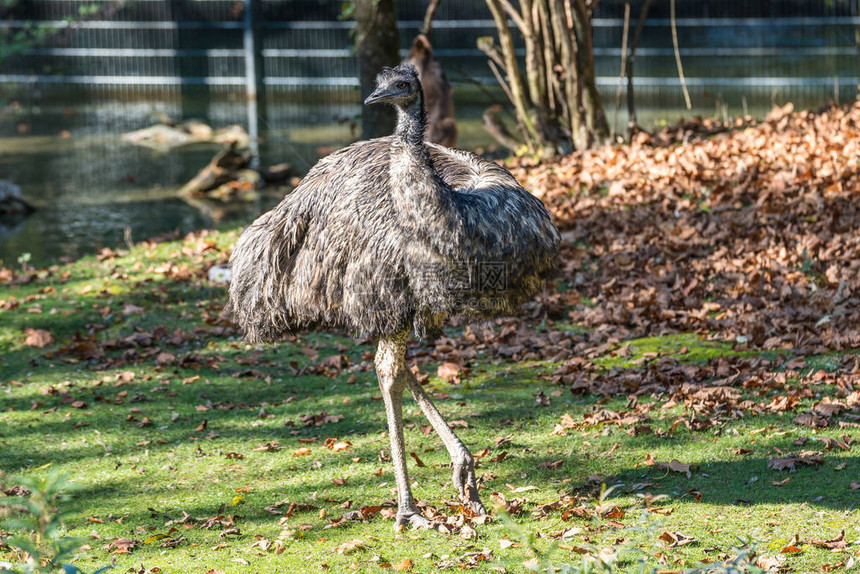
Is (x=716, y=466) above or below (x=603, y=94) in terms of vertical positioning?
below

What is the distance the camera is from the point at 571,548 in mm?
4625


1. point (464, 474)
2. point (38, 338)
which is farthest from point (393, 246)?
point (38, 338)

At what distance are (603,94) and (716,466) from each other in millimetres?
14048

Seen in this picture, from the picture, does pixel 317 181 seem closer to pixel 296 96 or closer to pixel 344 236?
pixel 344 236

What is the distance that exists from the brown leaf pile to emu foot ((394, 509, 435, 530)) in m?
2.87

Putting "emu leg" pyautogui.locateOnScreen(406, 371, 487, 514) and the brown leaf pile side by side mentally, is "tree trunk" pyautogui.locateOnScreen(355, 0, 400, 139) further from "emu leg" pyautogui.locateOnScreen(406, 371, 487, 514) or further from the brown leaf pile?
"emu leg" pyautogui.locateOnScreen(406, 371, 487, 514)

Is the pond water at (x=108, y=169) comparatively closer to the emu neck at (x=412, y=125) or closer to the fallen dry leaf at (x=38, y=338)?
the fallen dry leaf at (x=38, y=338)

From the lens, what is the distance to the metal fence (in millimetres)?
18875

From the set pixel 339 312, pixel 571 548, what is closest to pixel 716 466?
pixel 571 548

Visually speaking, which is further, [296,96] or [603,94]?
[296,96]

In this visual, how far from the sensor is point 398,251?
15.3 ft

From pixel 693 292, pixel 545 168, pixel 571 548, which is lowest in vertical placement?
pixel 571 548

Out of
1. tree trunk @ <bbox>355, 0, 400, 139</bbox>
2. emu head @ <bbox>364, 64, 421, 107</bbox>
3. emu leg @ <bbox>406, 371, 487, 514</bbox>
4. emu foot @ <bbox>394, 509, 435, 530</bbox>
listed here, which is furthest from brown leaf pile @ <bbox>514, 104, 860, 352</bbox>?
emu head @ <bbox>364, 64, 421, 107</bbox>

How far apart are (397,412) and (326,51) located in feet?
54.8
